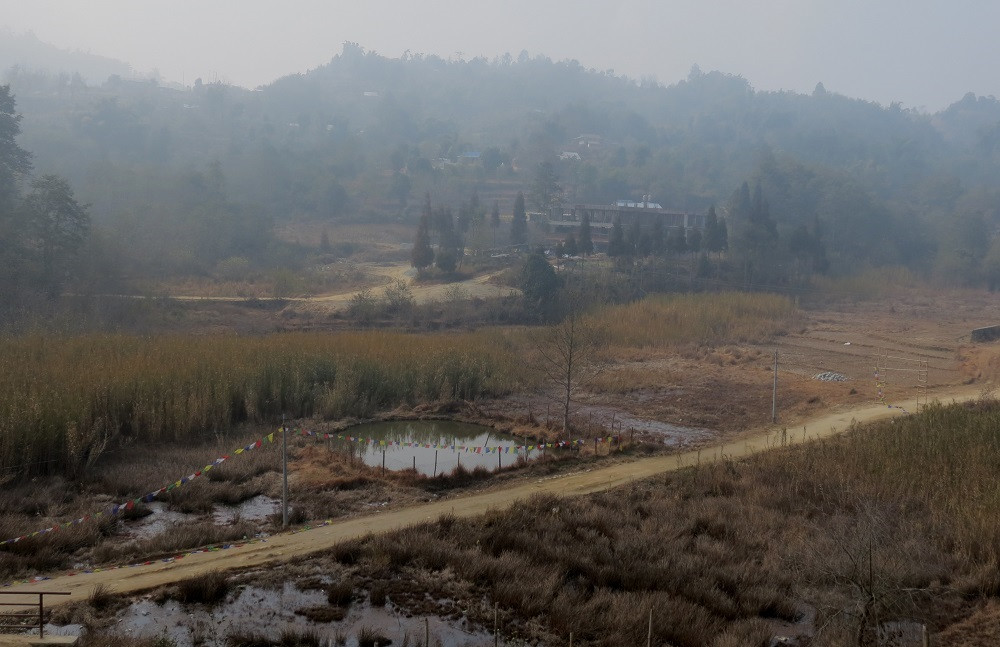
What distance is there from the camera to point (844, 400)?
2128 cm

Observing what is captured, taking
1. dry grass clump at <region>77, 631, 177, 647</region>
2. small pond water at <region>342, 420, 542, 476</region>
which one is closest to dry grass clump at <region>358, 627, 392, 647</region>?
dry grass clump at <region>77, 631, 177, 647</region>

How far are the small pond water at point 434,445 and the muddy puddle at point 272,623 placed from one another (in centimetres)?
547

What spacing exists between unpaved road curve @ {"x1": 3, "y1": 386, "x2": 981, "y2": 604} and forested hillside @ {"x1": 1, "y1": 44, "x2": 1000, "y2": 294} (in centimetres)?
2720

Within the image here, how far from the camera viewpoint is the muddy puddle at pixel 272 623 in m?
8.11

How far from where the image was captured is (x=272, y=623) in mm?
8430

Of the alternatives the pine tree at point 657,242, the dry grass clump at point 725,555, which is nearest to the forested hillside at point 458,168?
the pine tree at point 657,242

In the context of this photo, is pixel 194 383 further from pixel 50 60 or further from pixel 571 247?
pixel 50 60

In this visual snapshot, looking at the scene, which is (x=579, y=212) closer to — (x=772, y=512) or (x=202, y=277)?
(x=202, y=277)

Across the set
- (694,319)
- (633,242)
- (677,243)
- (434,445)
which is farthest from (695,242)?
(434,445)

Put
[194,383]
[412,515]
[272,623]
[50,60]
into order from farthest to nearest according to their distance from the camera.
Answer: [50,60] < [194,383] < [412,515] < [272,623]

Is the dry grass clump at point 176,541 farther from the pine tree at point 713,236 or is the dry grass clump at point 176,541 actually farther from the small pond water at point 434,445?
the pine tree at point 713,236

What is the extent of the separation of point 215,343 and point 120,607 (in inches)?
541

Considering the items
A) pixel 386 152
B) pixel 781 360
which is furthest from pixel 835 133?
pixel 781 360

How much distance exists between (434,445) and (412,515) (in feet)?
16.9
